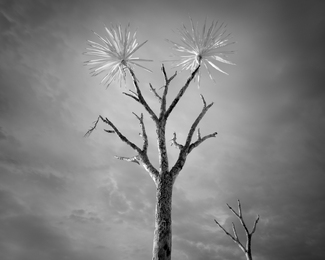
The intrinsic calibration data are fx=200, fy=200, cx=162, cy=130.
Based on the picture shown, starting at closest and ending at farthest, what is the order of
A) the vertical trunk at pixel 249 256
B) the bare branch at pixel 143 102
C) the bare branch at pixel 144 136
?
1. the vertical trunk at pixel 249 256
2. the bare branch at pixel 144 136
3. the bare branch at pixel 143 102

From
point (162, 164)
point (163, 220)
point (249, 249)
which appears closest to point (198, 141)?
point (162, 164)

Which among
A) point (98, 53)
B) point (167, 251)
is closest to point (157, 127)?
point (167, 251)

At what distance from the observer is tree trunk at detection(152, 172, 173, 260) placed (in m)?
3.39

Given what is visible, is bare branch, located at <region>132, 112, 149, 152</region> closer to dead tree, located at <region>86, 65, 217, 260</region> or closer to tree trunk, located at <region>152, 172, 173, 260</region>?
dead tree, located at <region>86, 65, 217, 260</region>

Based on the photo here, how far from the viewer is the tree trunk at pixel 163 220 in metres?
3.39

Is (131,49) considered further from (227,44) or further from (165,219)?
(165,219)

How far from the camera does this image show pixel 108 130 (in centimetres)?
510

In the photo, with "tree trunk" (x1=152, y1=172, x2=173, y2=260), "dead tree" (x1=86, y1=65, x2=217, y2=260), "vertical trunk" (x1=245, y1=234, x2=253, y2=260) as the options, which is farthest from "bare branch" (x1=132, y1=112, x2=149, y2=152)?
"vertical trunk" (x1=245, y1=234, x2=253, y2=260)

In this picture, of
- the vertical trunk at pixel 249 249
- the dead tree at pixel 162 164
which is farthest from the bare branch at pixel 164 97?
the vertical trunk at pixel 249 249

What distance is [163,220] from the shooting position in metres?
3.66

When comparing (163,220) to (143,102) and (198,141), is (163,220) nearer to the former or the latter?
(198,141)

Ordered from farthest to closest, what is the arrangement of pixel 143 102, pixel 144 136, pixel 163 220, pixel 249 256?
pixel 143 102, pixel 144 136, pixel 249 256, pixel 163 220

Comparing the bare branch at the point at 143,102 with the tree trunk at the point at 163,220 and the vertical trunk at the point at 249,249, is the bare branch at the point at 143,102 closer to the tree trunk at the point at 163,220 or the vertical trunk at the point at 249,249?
the tree trunk at the point at 163,220

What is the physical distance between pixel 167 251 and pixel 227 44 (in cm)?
611
